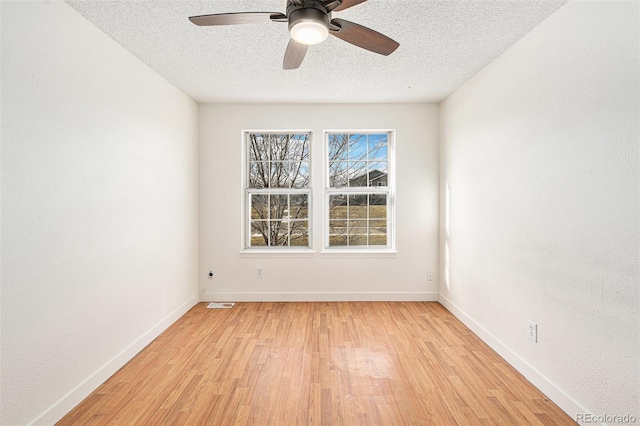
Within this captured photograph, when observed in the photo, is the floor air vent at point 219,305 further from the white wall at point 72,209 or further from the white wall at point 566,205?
the white wall at point 566,205

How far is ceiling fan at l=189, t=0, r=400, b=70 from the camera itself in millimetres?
1592

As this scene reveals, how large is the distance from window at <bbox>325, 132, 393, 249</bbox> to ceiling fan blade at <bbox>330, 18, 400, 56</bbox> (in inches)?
90.8

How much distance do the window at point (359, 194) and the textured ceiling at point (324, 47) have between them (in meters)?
0.68

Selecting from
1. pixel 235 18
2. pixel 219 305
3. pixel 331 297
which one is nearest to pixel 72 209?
pixel 235 18

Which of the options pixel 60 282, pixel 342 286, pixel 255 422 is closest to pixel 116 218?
pixel 60 282

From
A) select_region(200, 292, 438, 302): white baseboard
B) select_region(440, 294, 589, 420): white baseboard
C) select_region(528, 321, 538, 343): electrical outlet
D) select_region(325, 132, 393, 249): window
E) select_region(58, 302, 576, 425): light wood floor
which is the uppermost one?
select_region(325, 132, 393, 249): window

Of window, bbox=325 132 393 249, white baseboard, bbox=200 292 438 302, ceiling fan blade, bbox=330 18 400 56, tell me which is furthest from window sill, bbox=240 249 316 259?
ceiling fan blade, bbox=330 18 400 56

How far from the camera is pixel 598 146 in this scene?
1.78m

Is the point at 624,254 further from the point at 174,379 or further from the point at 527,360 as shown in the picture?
the point at 174,379

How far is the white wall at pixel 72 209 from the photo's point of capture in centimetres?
169

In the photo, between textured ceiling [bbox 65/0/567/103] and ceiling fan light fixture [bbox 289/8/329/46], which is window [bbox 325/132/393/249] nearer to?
textured ceiling [bbox 65/0/567/103]

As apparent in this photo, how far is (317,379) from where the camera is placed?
7.59 ft

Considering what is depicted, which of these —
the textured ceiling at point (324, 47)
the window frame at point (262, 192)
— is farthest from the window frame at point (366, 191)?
the textured ceiling at point (324, 47)

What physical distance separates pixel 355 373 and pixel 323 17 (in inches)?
90.6
